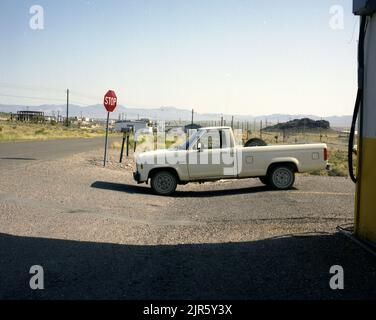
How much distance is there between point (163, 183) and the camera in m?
14.1

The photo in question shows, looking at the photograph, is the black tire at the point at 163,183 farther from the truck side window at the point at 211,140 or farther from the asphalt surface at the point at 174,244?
the truck side window at the point at 211,140

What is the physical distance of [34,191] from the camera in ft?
40.6

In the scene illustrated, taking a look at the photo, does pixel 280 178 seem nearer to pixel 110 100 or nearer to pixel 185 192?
pixel 185 192

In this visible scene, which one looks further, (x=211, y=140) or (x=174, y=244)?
(x=211, y=140)

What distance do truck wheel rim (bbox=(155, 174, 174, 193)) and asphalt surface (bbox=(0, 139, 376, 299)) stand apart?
316 mm

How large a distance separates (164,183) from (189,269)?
806 centimetres

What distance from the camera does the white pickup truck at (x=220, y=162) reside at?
555 inches

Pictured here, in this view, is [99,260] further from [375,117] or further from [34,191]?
[34,191]

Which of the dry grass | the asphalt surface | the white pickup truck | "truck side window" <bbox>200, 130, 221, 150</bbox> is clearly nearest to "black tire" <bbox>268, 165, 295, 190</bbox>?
the white pickup truck

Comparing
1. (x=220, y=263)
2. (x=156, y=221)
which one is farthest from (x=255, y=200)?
(x=220, y=263)

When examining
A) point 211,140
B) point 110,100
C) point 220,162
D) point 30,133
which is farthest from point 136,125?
point 220,162

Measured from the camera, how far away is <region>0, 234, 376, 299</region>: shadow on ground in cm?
523

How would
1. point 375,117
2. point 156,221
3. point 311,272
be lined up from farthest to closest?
point 156,221 → point 375,117 → point 311,272
